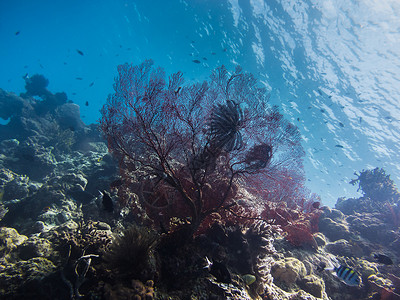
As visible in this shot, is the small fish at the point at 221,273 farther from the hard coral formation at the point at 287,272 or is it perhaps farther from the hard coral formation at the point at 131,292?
the hard coral formation at the point at 287,272

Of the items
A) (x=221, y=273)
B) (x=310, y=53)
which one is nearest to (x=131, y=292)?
(x=221, y=273)

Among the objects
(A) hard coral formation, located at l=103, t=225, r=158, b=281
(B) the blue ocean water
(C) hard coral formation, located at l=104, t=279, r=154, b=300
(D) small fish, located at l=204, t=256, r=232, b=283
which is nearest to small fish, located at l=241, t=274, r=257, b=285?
(D) small fish, located at l=204, t=256, r=232, b=283

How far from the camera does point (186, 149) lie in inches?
162

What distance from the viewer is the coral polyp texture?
375 centimetres

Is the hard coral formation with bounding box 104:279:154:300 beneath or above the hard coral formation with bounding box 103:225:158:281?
beneath

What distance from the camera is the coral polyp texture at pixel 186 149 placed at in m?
3.75

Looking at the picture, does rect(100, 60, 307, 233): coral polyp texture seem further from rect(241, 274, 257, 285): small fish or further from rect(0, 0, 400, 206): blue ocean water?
rect(0, 0, 400, 206): blue ocean water

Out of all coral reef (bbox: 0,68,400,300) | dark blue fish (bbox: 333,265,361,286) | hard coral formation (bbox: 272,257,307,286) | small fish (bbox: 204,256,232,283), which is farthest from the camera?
hard coral formation (bbox: 272,257,307,286)

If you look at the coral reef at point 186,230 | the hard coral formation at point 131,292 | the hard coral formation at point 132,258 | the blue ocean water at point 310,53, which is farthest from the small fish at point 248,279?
the blue ocean water at point 310,53

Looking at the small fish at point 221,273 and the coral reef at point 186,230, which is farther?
the small fish at point 221,273

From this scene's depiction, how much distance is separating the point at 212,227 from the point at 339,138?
30.5 m

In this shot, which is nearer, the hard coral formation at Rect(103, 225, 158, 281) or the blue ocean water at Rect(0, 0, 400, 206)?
the hard coral formation at Rect(103, 225, 158, 281)

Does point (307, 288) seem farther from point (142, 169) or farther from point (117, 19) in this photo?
point (117, 19)

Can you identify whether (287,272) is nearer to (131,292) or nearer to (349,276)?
(349,276)
